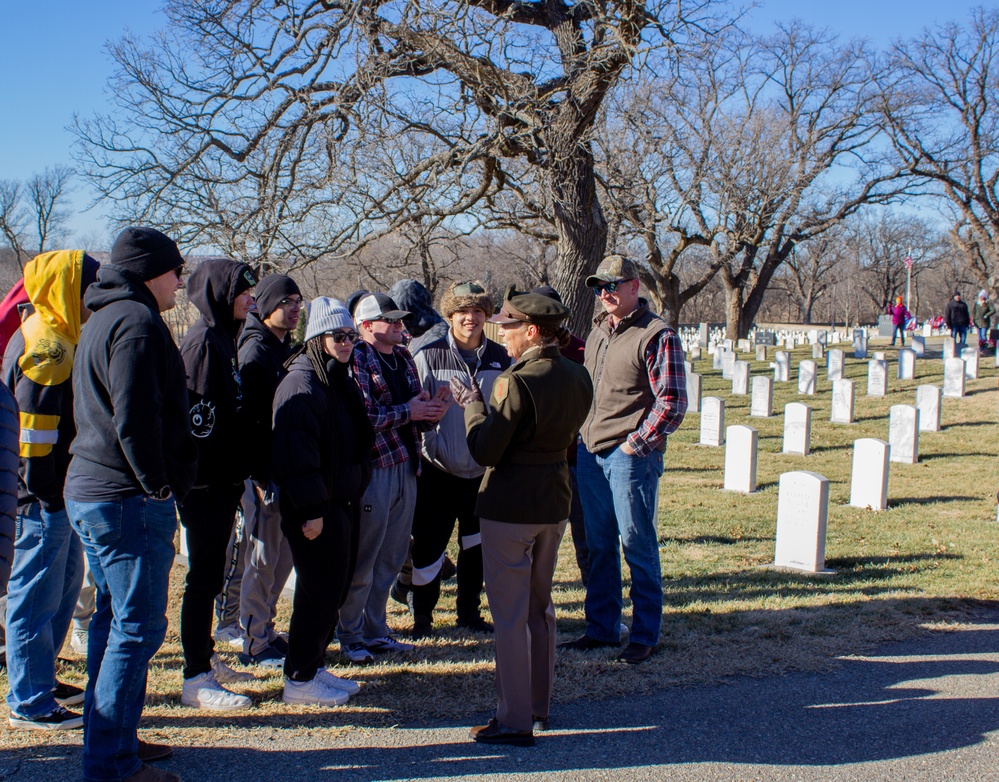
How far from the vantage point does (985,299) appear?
89.7 ft

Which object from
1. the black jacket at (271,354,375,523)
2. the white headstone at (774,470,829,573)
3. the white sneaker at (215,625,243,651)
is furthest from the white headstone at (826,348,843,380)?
the black jacket at (271,354,375,523)

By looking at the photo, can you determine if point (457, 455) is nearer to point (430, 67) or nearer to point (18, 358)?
point (18, 358)

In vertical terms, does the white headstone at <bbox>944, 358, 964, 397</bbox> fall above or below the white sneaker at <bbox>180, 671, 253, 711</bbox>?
above

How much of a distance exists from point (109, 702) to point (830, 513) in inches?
281

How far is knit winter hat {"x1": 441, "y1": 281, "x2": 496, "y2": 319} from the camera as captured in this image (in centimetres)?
490

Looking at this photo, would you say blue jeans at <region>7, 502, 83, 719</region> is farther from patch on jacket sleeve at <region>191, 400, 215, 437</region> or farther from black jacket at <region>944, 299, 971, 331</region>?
black jacket at <region>944, 299, 971, 331</region>

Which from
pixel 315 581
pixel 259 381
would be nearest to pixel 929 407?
pixel 259 381

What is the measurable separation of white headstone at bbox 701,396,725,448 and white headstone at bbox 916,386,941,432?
3392mm

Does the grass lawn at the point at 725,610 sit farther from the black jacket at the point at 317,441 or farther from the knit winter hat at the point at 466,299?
the knit winter hat at the point at 466,299

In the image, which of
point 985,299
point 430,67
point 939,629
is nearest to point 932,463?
point 939,629

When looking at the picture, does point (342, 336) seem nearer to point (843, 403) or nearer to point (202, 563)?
point (202, 563)

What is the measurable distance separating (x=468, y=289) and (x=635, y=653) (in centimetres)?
223

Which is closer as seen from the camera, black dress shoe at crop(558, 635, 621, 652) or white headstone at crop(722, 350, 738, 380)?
black dress shoe at crop(558, 635, 621, 652)

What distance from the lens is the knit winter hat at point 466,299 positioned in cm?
490
